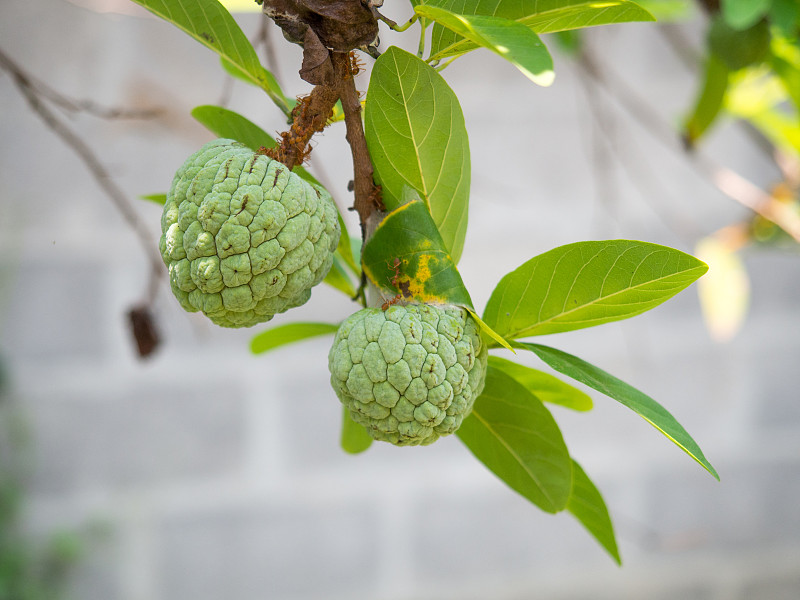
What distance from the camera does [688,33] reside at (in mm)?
1789

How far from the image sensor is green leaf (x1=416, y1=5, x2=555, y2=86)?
0.36 meters

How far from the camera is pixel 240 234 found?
41 cm

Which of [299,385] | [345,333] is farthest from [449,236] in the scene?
[299,385]

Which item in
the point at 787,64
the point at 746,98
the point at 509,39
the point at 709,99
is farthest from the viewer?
the point at 746,98

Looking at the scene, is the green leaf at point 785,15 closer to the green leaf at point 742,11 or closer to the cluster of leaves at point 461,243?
the green leaf at point 742,11

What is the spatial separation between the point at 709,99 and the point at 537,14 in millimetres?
818

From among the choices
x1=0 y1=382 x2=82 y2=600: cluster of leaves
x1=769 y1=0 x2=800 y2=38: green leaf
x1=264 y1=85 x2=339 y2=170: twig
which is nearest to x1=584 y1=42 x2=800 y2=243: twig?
x1=769 y1=0 x2=800 y2=38: green leaf

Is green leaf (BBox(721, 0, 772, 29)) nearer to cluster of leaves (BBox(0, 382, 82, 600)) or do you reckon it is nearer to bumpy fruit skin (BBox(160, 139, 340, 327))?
bumpy fruit skin (BBox(160, 139, 340, 327))

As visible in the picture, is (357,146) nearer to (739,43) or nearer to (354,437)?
(354,437)

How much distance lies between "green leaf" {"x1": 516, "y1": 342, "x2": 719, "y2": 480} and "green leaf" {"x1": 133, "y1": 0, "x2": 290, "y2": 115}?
28cm

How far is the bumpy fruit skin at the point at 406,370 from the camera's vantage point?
0.44 metres

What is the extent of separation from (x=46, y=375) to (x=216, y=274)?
1345 millimetres

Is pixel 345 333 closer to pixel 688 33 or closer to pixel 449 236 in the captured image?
pixel 449 236

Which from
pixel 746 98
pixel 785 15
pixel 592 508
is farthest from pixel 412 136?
pixel 746 98
